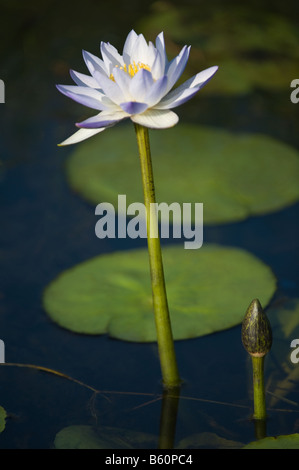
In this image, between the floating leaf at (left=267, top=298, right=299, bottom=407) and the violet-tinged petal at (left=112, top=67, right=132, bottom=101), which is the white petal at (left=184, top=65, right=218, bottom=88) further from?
the floating leaf at (left=267, top=298, right=299, bottom=407)

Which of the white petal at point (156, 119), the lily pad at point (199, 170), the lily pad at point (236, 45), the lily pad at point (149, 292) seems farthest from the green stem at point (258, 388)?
the lily pad at point (236, 45)

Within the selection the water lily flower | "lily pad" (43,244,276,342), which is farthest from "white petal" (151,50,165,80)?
"lily pad" (43,244,276,342)

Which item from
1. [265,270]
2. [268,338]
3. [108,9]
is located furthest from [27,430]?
[108,9]

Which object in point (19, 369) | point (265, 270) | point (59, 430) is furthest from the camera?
point (265, 270)

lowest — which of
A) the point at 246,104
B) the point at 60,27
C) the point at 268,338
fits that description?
the point at 268,338

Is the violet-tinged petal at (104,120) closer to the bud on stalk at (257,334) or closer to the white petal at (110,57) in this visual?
the white petal at (110,57)
